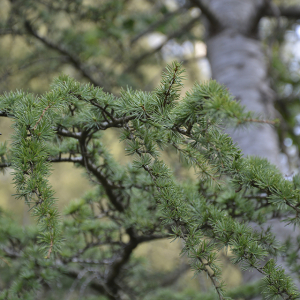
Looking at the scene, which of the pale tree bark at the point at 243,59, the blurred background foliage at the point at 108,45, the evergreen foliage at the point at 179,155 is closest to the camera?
the evergreen foliage at the point at 179,155

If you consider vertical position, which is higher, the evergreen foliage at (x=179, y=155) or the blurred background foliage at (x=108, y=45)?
the blurred background foliage at (x=108, y=45)

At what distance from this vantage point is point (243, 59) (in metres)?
1.69

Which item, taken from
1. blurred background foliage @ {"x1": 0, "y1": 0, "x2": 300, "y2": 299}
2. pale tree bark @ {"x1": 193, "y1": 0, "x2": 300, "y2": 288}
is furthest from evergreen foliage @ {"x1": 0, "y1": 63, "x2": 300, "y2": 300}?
blurred background foliage @ {"x1": 0, "y1": 0, "x2": 300, "y2": 299}

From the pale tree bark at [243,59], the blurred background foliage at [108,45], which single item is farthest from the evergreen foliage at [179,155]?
the blurred background foliage at [108,45]

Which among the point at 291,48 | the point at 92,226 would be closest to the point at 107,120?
the point at 92,226

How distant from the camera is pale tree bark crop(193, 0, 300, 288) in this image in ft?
5.00

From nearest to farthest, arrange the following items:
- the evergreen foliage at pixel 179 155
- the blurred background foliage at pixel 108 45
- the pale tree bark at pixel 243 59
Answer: the evergreen foliage at pixel 179 155, the pale tree bark at pixel 243 59, the blurred background foliage at pixel 108 45

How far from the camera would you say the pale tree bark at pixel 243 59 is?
152cm

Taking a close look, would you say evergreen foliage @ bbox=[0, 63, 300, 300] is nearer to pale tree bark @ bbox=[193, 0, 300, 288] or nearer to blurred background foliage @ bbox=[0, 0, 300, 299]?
pale tree bark @ bbox=[193, 0, 300, 288]

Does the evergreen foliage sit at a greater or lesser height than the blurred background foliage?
lesser

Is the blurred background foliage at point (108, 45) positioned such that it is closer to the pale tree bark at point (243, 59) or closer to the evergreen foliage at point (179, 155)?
the pale tree bark at point (243, 59)

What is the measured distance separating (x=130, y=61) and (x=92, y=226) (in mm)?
1978

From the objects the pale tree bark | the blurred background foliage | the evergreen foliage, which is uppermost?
the blurred background foliage

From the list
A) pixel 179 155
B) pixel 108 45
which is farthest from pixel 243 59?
pixel 108 45
